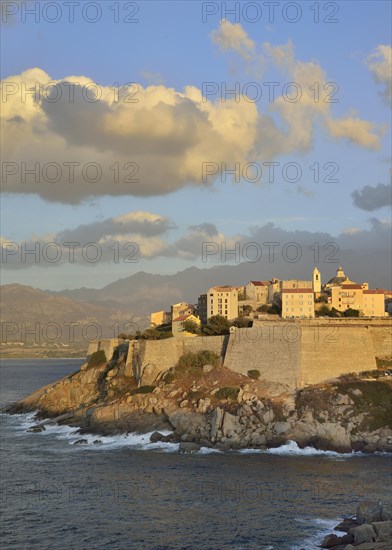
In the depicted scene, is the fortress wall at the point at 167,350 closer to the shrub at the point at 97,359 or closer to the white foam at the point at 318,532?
the shrub at the point at 97,359

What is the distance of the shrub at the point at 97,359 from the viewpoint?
269 feet

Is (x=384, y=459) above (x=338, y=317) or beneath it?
beneath

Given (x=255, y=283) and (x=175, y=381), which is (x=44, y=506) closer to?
(x=175, y=381)

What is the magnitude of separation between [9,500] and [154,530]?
37.2 feet

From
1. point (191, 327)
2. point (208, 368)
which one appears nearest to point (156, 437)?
point (208, 368)

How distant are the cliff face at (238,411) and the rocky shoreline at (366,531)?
849 inches

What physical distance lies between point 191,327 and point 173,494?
1534 inches

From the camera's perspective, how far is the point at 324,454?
175 ft

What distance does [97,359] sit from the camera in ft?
270

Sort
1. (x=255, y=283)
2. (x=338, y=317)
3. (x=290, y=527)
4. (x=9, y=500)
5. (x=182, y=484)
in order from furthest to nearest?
(x=255, y=283), (x=338, y=317), (x=182, y=484), (x=9, y=500), (x=290, y=527)

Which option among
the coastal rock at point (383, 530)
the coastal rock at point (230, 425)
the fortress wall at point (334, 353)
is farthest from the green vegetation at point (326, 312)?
the coastal rock at point (383, 530)

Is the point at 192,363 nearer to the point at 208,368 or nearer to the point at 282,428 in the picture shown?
the point at 208,368

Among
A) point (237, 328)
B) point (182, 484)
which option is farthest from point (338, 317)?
point (182, 484)

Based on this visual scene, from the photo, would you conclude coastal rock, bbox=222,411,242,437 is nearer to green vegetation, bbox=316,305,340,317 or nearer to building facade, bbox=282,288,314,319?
building facade, bbox=282,288,314,319
